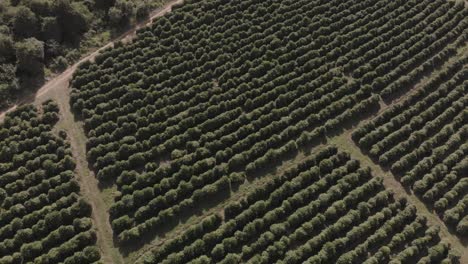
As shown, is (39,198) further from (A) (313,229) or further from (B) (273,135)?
(A) (313,229)

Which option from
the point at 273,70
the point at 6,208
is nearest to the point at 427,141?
the point at 273,70

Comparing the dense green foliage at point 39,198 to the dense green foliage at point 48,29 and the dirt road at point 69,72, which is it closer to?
the dirt road at point 69,72

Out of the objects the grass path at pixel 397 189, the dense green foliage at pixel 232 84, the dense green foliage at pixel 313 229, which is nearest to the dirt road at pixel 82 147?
the dense green foliage at pixel 232 84

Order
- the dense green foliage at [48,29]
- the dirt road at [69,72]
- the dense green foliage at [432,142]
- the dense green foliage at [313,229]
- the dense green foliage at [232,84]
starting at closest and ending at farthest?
A: the dense green foliage at [313,229] < the dense green foliage at [232,84] < the dense green foliage at [432,142] < the dirt road at [69,72] < the dense green foliage at [48,29]

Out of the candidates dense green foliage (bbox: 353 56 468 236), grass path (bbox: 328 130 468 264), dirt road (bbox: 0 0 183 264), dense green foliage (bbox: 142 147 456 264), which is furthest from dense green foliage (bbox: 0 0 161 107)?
dense green foliage (bbox: 353 56 468 236)

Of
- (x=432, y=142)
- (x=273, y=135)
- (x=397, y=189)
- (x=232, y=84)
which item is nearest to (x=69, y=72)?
(x=232, y=84)

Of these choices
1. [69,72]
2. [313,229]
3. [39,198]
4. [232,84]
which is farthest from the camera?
[69,72]
